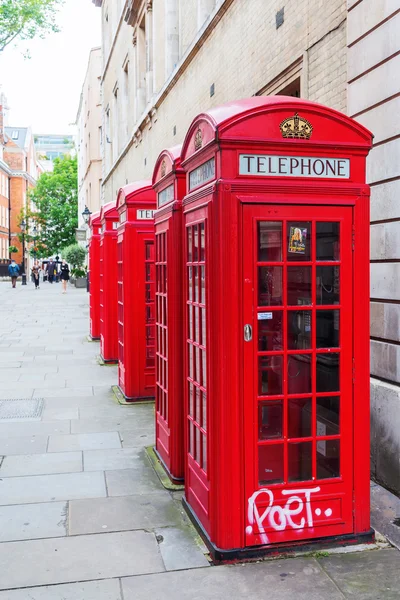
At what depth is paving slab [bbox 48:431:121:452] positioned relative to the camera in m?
6.60

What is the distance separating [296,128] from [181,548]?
2684mm

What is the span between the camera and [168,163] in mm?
5301

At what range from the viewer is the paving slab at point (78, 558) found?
3.84 m

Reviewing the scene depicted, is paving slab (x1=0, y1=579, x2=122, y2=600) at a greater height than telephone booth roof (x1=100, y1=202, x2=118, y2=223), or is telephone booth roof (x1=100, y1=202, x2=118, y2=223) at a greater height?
telephone booth roof (x1=100, y1=202, x2=118, y2=223)

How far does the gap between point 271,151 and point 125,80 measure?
20751mm

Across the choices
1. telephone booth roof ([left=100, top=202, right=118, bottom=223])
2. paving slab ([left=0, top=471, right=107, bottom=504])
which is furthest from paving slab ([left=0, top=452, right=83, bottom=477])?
telephone booth roof ([left=100, top=202, right=118, bottom=223])

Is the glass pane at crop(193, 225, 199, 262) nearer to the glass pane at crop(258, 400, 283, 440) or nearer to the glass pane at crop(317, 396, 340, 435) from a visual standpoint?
the glass pane at crop(258, 400, 283, 440)

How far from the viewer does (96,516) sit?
4785 mm

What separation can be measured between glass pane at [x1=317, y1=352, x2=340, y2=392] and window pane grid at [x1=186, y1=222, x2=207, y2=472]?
74 cm

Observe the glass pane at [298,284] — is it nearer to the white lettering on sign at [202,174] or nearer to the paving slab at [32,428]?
the white lettering on sign at [202,174]

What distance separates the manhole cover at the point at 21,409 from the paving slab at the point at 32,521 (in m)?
2.92

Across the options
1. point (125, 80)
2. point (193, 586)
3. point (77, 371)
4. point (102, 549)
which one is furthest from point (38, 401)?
point (125, 80)

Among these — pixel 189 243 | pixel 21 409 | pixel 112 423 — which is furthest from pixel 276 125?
pixel 21 409

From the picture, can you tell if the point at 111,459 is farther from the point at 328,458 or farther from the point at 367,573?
the point at 367,573
